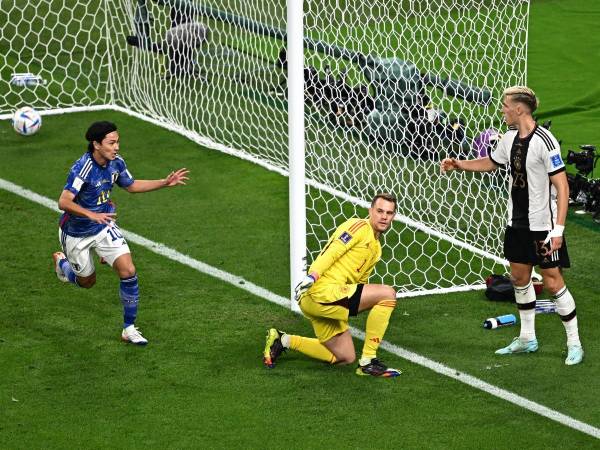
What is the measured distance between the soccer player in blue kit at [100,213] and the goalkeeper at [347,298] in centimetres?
111

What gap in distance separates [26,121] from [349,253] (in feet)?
21.3

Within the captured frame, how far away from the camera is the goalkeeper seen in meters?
Answer: 9.31

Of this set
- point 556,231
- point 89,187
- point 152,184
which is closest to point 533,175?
point 556,231

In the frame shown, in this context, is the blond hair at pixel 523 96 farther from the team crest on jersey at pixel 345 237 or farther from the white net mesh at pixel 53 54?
the white net mesh at pixel 53 54

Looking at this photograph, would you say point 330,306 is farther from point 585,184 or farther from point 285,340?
point 585,184

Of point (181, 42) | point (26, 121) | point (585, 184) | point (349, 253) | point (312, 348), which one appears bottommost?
point (26, 121)

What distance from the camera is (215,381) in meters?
9.31

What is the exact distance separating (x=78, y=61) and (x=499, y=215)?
7295 millimetres

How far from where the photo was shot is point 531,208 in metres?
9.35

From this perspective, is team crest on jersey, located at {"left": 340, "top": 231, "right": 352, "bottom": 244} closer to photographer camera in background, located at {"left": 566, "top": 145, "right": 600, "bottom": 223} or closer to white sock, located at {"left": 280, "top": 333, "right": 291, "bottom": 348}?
white sock, located at {"left": 280, "top": 333, "right": 291, "bottom": 348}

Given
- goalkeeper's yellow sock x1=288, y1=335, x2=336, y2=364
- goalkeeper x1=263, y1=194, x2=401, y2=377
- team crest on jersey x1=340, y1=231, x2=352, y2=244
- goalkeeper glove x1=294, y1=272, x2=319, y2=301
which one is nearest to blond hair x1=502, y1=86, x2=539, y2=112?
goalkeeper x1=263, y1=194, x2=401, y2=377

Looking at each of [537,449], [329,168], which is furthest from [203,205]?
[537,449]

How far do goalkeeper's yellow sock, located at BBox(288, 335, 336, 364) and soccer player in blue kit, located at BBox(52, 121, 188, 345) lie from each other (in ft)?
3.77

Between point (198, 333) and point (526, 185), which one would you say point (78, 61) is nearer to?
point (198, 333)
